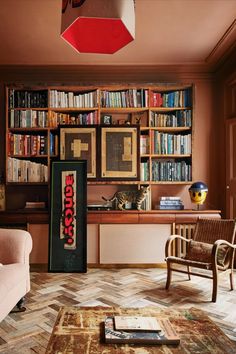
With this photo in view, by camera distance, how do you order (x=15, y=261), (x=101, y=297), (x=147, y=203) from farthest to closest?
(x=147, y=203)
(x=101, y=297)
(x=15, y=261)

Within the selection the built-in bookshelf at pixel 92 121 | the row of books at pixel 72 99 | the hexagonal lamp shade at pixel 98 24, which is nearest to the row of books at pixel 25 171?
the built-in bookshelf at pixel 92 121

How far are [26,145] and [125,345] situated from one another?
3515 millimetres

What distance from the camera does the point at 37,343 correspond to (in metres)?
2.28

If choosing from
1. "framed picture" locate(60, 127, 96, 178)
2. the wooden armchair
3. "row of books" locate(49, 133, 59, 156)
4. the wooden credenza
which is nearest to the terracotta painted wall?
"framed picture" locate(60, 127, 96, 178)

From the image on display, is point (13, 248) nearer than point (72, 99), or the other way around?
point (13, 248)

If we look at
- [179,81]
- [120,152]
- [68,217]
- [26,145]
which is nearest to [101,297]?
[68,217]

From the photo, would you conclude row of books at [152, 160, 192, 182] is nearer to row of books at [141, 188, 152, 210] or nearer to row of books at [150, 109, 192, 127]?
row of books at [141, 188, 152, 210]

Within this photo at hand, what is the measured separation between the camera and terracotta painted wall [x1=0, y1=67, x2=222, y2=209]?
476 centimetres

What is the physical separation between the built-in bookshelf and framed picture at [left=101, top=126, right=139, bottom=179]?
112 millimetres

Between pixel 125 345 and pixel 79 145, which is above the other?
pixel 79 145

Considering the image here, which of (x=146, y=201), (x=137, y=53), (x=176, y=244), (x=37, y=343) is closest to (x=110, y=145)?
(x=146, y=201)

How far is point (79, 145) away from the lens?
4488 millimetres

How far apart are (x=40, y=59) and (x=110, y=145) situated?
60.2 inches

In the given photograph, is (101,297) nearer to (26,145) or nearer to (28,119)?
(26,145)
